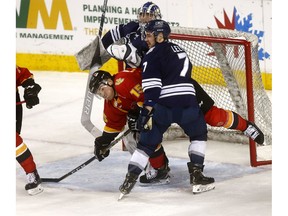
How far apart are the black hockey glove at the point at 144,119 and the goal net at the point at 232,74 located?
0.92 metres

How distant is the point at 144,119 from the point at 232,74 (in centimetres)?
124

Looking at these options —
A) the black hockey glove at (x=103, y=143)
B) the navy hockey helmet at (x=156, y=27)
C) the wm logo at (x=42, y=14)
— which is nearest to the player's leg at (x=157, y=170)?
the black hockey glove at (x=103, y=143)

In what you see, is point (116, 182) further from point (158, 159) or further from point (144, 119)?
point (144, 119)

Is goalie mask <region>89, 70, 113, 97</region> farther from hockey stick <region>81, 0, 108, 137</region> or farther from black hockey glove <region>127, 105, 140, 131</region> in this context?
hockey stick <region>81, 0, 108, 137</region>

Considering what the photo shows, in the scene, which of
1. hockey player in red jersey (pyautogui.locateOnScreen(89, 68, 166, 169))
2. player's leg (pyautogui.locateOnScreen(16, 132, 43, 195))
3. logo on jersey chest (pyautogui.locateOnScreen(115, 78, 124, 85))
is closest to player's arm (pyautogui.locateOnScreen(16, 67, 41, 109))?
player's leg (pyautogui.locateOnScreen(16, 132, 43, 195))

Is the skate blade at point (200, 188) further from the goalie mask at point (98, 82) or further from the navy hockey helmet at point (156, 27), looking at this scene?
the navy hockey helmet at point (156, 27)

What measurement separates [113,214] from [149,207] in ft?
0.68

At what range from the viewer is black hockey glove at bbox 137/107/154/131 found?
151 inches

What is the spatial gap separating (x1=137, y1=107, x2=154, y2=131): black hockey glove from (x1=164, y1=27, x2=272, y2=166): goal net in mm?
918

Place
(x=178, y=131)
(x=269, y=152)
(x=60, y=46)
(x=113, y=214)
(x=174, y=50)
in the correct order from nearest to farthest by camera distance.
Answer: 1. (x=113, y=214)
2. (x=174, y=50)
3. (x=269, y=152)
4. (x=178, y=131)
5. (x=60, y=46)

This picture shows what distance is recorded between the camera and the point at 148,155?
157 inches

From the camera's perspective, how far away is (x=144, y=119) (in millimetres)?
3830
